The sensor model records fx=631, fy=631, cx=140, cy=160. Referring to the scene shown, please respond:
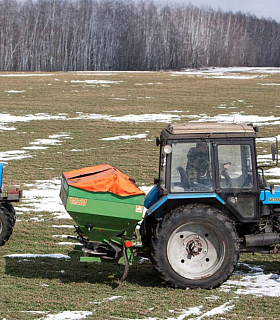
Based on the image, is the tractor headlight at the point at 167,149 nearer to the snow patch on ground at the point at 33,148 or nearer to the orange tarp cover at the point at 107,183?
the orange tarp cover at the point at 107,183

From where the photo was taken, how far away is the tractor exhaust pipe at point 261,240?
7840mm

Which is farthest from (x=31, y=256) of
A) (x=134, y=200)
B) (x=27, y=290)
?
(x=134, y=200)

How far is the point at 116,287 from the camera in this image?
7672 millimetres

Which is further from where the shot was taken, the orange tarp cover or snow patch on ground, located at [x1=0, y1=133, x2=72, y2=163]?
snow patch on ground, located at [x1=0, y1=133, x2=72, y2=163]

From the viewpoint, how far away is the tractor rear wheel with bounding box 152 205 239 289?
739 centimetres

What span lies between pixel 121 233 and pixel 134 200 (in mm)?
516

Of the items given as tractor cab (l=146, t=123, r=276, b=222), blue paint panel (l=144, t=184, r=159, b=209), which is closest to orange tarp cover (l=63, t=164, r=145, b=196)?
tractor cab (l=146, t=123, r=276, b=222)

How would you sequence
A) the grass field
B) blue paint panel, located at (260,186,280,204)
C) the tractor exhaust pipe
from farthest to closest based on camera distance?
1. blue paint panel, located at (260,186,280,204)
2. the tractor exhaust pipe
3. the grass field

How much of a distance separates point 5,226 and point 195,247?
11.2ft

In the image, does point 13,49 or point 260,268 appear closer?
point 260,268

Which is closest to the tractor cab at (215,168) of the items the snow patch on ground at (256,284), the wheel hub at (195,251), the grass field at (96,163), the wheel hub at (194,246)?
the wheel hub at (195,251)

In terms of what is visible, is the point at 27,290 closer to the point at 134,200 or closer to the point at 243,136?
the point at 134,200

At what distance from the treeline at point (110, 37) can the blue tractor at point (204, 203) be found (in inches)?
3206

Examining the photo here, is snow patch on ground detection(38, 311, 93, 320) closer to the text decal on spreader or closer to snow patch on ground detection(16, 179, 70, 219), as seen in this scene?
the text decal on spreader
